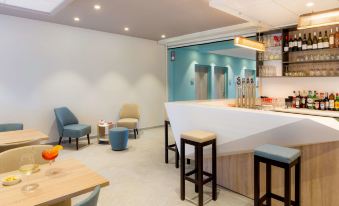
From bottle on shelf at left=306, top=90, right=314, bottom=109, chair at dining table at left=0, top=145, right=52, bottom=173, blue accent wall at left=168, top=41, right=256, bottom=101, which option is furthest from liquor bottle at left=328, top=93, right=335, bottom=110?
chair at dining table at left=0, top=145, right=52, bottom=173

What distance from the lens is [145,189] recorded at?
3.21 metres

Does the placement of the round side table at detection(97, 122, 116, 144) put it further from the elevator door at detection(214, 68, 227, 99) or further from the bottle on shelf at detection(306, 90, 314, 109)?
the elevator door at detection(214, 68, 227, 99)

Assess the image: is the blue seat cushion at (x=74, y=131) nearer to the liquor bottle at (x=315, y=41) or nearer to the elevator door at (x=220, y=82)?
the liquor bottle at (x=315, y=41)

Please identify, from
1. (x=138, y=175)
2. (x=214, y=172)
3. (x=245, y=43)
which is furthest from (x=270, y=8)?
(x=138, y=175)

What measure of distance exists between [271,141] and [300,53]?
9.66 feet

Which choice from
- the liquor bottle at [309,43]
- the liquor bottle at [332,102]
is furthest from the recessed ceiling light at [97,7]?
the liquor bottle at [332,102]

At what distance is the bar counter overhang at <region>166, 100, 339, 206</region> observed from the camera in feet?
7.29

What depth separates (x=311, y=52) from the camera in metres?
4.45

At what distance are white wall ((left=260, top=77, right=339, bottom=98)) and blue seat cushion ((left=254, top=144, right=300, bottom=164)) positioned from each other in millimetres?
2901

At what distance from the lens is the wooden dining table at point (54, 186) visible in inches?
52.6

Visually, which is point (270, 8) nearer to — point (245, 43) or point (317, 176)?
point (245, 43)

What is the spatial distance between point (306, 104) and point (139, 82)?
453 cm

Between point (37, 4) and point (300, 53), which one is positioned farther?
point (300, 53)

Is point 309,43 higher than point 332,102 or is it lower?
higher
